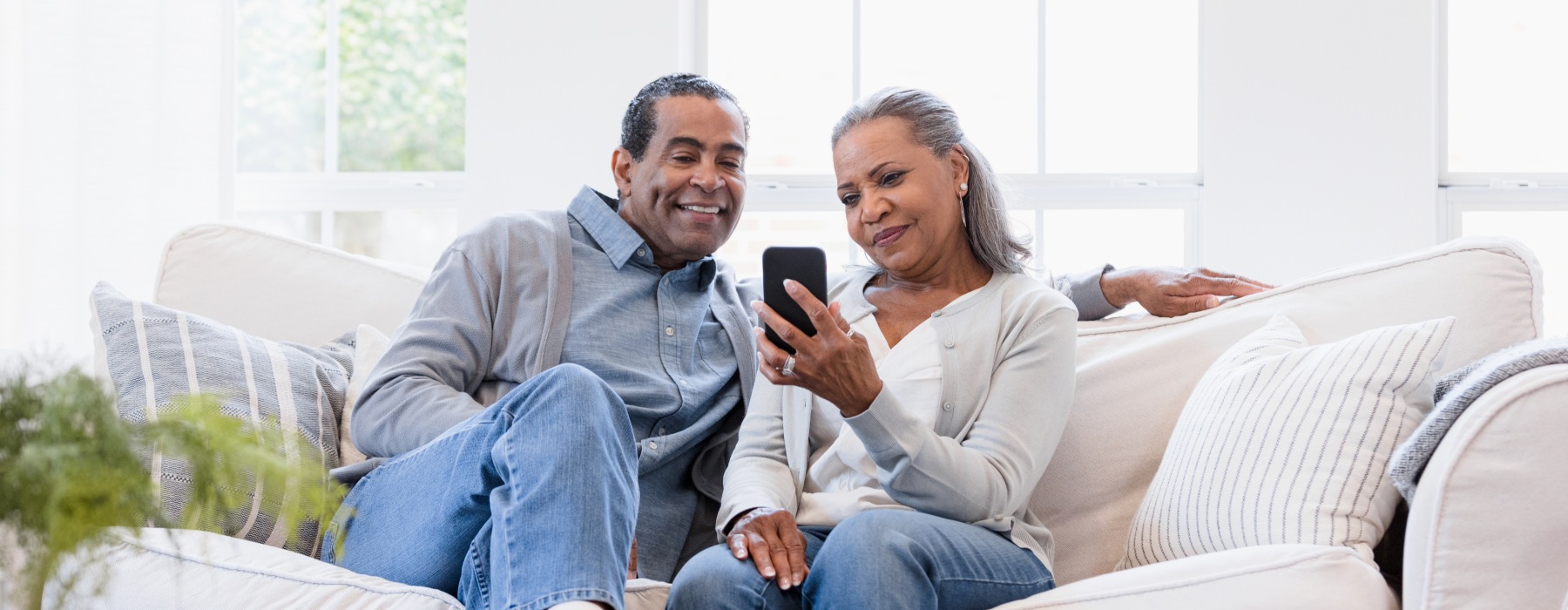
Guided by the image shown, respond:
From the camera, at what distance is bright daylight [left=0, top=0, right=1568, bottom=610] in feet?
4.08

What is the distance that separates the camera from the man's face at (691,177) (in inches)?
79.1

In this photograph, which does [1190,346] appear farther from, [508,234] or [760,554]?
[508,234]

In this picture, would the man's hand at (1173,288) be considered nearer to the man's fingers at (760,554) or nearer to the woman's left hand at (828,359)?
the woman's left hand at (828,359)

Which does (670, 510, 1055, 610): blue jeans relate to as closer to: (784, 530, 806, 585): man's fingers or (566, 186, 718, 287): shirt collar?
(784, 530, 806, 585): man's fingers

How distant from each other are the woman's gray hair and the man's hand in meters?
0.30

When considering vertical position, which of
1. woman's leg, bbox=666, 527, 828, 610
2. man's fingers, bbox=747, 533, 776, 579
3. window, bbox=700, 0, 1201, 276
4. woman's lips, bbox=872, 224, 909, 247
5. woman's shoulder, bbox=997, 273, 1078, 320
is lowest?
woman's leg, bbox=666, 527, 828, 610

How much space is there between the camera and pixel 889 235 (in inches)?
67.8

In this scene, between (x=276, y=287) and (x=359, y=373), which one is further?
(x=276, y=287)

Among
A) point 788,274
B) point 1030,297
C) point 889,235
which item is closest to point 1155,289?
point 1030,297

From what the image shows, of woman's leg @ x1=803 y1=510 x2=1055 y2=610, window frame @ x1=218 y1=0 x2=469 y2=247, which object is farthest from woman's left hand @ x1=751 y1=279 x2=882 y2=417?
window frame @ x1=218 y1=0 x2=469 y2=247

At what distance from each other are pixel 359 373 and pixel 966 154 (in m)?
1.08

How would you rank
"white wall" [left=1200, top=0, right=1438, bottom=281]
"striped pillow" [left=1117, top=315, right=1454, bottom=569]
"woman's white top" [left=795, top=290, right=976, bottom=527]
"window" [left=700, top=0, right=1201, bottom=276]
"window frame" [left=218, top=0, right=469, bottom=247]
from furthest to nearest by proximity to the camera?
"window frame" [left=218, top=0, right=469, bottom=247], "window" [left=700, top=0, right=1201, bottom=276], "white wall" [left=1200, top=0, right=1438, bottom=281], "woman's white top" [left=795, top=290, right=976, bottom=527], "striped pillow" [left=1117, top=315, right=1454, bottom=569]

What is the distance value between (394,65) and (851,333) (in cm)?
229

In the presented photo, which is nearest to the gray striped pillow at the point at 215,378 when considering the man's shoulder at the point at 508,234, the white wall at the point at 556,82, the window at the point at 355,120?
the man's shoulder at the point at 508,234
